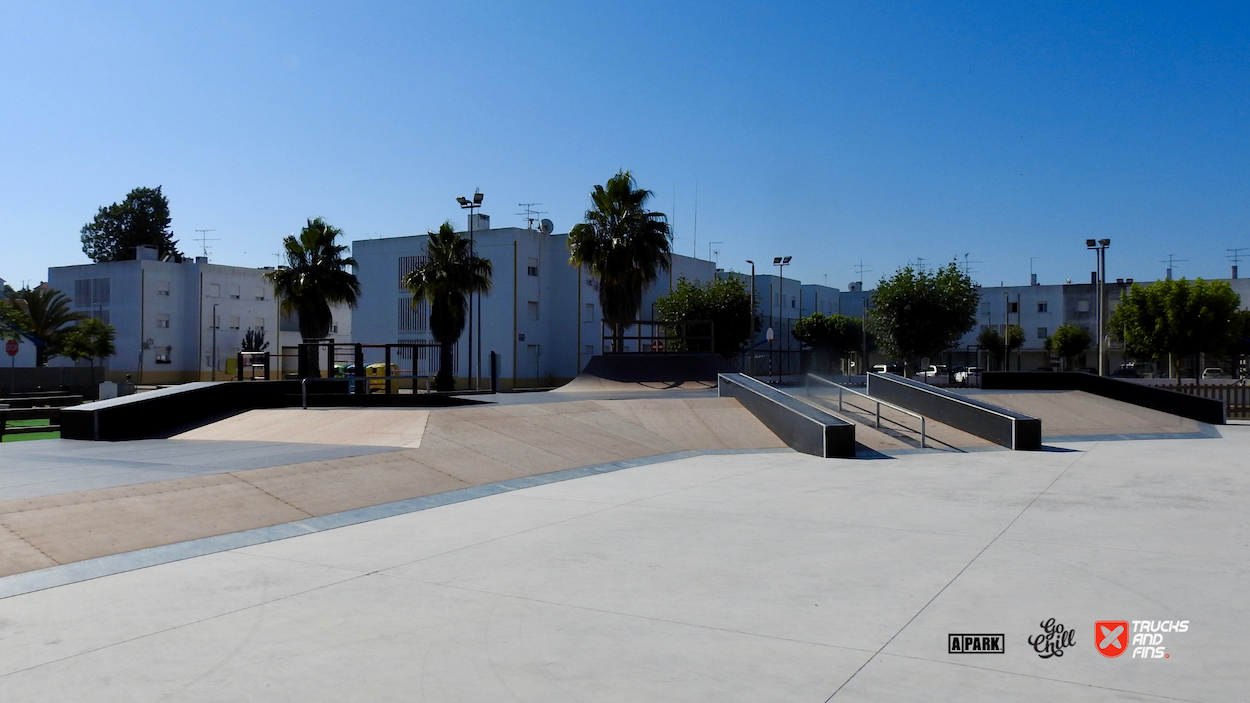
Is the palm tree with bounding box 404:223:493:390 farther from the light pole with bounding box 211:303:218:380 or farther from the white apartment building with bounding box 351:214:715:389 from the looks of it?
the light pole with bounding box 211:303:218:380

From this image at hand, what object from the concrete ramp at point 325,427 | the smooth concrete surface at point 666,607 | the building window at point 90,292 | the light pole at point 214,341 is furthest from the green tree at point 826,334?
the smooth concrete surface at point 666,607

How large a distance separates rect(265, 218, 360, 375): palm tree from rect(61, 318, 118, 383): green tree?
1547 cm

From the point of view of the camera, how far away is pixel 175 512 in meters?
7.87

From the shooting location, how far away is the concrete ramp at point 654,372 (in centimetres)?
2591

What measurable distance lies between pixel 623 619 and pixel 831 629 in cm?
119

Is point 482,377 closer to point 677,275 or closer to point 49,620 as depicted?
point 677,275

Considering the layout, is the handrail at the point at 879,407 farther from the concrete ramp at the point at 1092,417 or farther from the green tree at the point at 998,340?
the green tree at the point at 998,340

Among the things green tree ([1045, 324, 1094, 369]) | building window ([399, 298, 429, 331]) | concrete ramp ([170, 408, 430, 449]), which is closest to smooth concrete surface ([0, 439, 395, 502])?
concrete ramp ([170, 408, 430, 449])

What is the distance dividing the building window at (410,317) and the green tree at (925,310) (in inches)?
1017

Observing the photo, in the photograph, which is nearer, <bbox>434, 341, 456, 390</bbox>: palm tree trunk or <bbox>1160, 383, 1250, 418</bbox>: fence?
<bbox>1160, 383, 1250, 418</bbox>: fence

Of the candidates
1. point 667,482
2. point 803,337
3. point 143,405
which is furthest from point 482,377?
point 667,482

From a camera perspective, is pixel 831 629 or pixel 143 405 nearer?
pixel 831 629

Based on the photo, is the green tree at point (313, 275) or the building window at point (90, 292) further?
the building window at point (90, 292)

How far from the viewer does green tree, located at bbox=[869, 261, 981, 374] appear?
41938 mm
